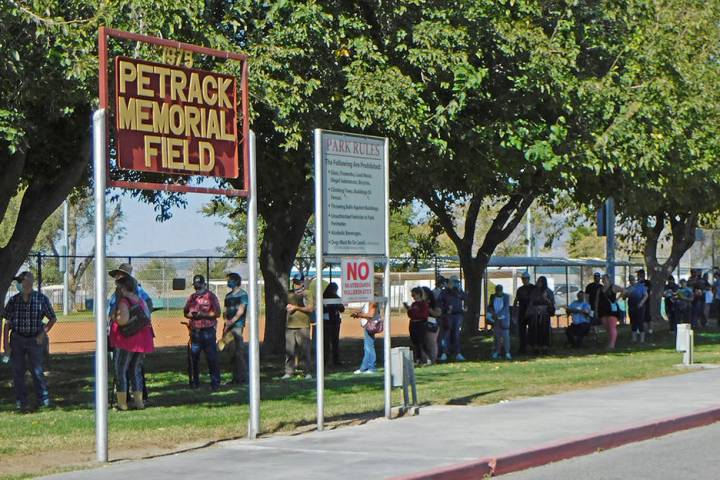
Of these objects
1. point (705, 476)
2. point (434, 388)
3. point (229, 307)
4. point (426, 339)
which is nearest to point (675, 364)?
point (426, 339)

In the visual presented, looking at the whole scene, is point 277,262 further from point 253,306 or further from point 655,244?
point 655,244

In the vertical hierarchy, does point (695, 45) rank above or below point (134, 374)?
above

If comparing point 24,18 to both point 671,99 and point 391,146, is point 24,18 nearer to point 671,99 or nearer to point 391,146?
point 391,146

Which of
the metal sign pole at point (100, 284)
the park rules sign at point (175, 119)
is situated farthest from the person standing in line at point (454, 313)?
the metal sign pole at point (100, 284)

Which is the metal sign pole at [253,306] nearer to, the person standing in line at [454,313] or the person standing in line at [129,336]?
the person standing in line at [129,336]

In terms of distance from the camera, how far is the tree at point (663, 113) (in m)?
23.4

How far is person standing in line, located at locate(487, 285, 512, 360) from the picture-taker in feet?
86.4

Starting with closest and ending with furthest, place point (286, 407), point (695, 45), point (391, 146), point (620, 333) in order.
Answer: point (286, 407), point (391, 146), point (695, 45), point (620, 333)

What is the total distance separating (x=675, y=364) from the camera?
23297 mm

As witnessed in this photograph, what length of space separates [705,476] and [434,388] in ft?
27.8

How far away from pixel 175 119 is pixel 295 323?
9506 mm

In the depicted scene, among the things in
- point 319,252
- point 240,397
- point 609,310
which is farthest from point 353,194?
point 609,310

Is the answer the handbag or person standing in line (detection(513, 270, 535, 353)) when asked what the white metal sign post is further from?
person standing in line (detection(513, 270, 535, 353))

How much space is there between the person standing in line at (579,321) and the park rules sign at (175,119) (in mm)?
18513
